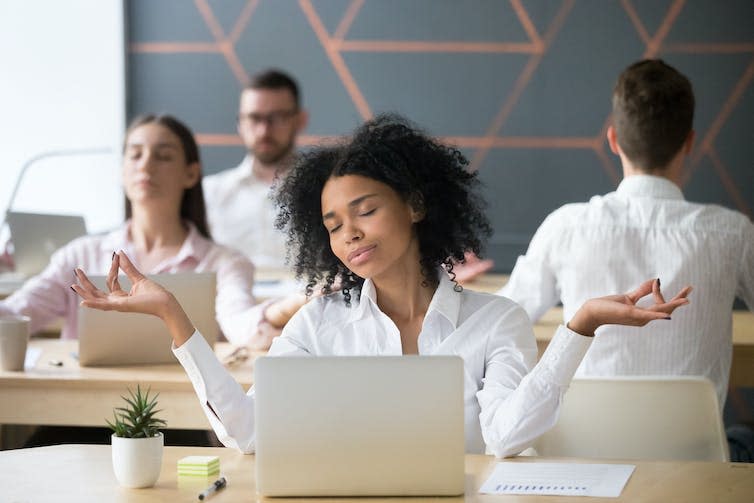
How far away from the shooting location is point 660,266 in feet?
9.43

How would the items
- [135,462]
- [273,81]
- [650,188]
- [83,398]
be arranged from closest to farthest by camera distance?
[135,462]
[83,398]
[650,188]
[273,81]

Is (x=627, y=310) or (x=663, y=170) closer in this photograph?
(x=627, y=310)

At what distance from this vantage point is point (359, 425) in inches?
66.5

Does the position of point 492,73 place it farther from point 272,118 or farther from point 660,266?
point 660,266

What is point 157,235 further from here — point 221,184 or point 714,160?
point 714,160

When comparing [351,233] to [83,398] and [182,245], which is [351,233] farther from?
[182,245]

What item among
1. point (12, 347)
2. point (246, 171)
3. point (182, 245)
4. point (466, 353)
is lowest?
point (466, 353)

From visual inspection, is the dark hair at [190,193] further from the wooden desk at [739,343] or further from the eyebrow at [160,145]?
the wooden desk at [739,343]

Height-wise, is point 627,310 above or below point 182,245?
below

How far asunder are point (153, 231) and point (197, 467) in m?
1.91

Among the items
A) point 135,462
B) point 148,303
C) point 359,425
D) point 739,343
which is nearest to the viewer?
point 359,425

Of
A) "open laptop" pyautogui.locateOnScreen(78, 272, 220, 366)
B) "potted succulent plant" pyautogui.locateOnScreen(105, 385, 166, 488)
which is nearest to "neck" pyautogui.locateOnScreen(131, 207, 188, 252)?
"open laptop" pyautogui.locateOnScreen(78, 272, 220, 366)

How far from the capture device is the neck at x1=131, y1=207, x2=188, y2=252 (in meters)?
3.67

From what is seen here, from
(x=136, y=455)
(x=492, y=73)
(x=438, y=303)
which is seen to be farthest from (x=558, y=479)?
(x=492, y=73)
